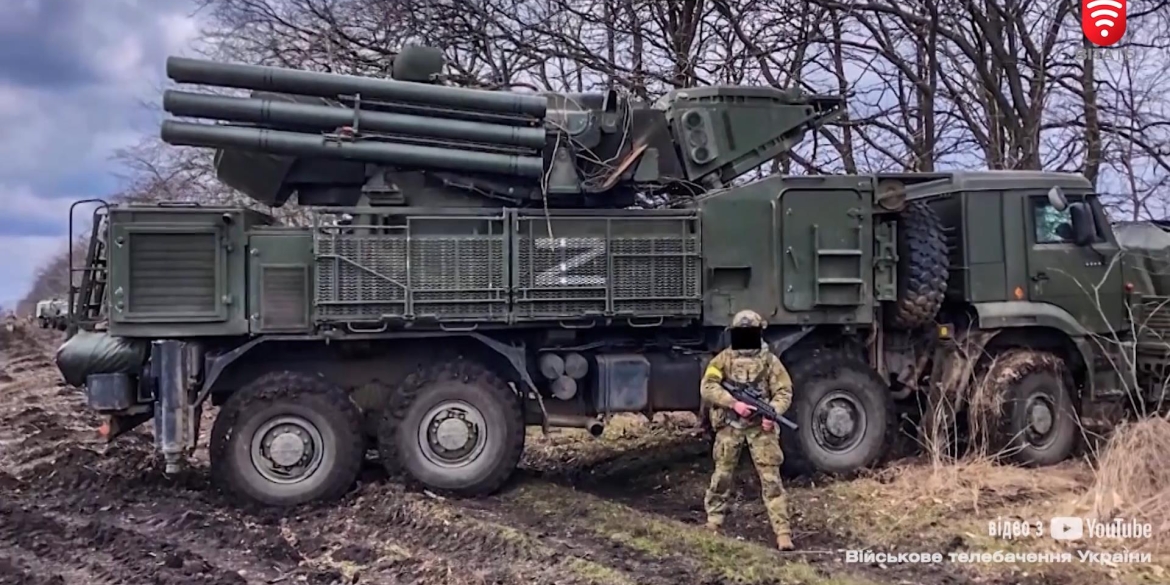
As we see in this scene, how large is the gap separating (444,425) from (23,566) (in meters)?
3.14

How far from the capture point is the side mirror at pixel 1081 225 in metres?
10.4

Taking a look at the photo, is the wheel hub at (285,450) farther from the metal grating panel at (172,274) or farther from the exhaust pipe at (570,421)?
the exhaust pipe at (570,421)

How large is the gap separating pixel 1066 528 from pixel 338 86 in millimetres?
6273

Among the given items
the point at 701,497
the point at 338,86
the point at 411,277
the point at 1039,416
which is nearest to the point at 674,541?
the point at 701,497

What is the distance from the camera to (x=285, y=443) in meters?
8.78

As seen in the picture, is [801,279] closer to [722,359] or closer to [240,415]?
[722,359]

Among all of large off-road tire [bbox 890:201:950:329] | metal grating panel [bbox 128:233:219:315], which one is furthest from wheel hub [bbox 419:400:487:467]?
large off-road tire [bbox 890:201:950:329]

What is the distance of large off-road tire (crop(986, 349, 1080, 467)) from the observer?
9.75m

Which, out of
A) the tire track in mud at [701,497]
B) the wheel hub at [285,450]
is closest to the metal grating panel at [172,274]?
the wheel hub at [285,450]

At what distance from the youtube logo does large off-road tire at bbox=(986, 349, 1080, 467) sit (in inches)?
74.4

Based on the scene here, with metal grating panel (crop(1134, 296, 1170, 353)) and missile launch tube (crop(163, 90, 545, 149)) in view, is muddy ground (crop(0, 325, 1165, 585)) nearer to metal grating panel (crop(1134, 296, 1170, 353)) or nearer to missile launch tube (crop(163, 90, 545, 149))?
metal grating panel (crop(1134, 296, 1170, 353))

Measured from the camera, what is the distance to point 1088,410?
10156mm

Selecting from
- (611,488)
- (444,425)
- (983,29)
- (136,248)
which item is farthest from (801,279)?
(983,29)

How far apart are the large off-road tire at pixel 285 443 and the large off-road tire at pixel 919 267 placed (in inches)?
189
